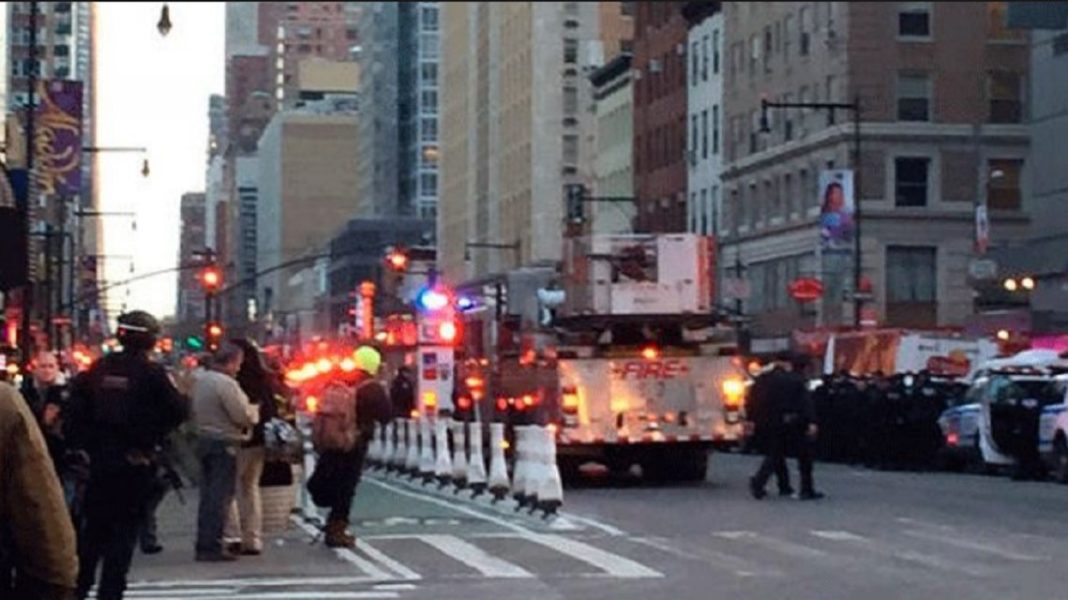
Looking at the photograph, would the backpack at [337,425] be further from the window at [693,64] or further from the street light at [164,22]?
the window at [693,64]

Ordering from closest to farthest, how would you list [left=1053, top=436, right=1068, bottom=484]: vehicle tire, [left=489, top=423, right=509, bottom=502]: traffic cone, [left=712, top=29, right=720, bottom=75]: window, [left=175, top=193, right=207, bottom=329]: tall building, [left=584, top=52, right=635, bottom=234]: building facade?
1. [left=489, top=423, right=509, bottom=502]: traffic cone
2. [left=1053, top=436, right=1068, bottom=484]: vehicle tire
3. [left=175, top=193, right=207, bottom=329]: tall building
4. [left=712, top=29, right=720, bottom=75]: window
5. [left=584, top=52, right=635, bottom=234]: building facade

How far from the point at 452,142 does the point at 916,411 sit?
11667 cm

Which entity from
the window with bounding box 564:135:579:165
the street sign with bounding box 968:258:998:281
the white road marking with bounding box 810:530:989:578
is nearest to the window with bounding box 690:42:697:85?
the street sign with bounding box 968:258:998:281

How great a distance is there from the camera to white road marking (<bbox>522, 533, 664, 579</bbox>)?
759 inches

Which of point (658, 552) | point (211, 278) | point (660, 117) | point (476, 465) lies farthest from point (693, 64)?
point (658, 552)

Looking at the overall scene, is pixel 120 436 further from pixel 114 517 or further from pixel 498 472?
pixel 498 472

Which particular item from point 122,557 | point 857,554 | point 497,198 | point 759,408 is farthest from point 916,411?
point 497,198

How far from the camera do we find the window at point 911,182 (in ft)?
260

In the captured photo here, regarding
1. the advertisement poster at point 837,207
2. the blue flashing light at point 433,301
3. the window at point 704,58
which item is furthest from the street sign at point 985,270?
the window at point 704,58

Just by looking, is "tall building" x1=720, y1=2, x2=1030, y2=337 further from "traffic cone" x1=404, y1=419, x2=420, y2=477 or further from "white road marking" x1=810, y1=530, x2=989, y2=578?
"white road marking" x1=810, y1=530, x2=989, y2=578

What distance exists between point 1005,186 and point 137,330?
66910 millimetres

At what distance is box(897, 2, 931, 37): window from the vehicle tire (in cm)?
4391

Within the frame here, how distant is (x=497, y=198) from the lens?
457 feet

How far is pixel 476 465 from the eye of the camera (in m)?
31.1
